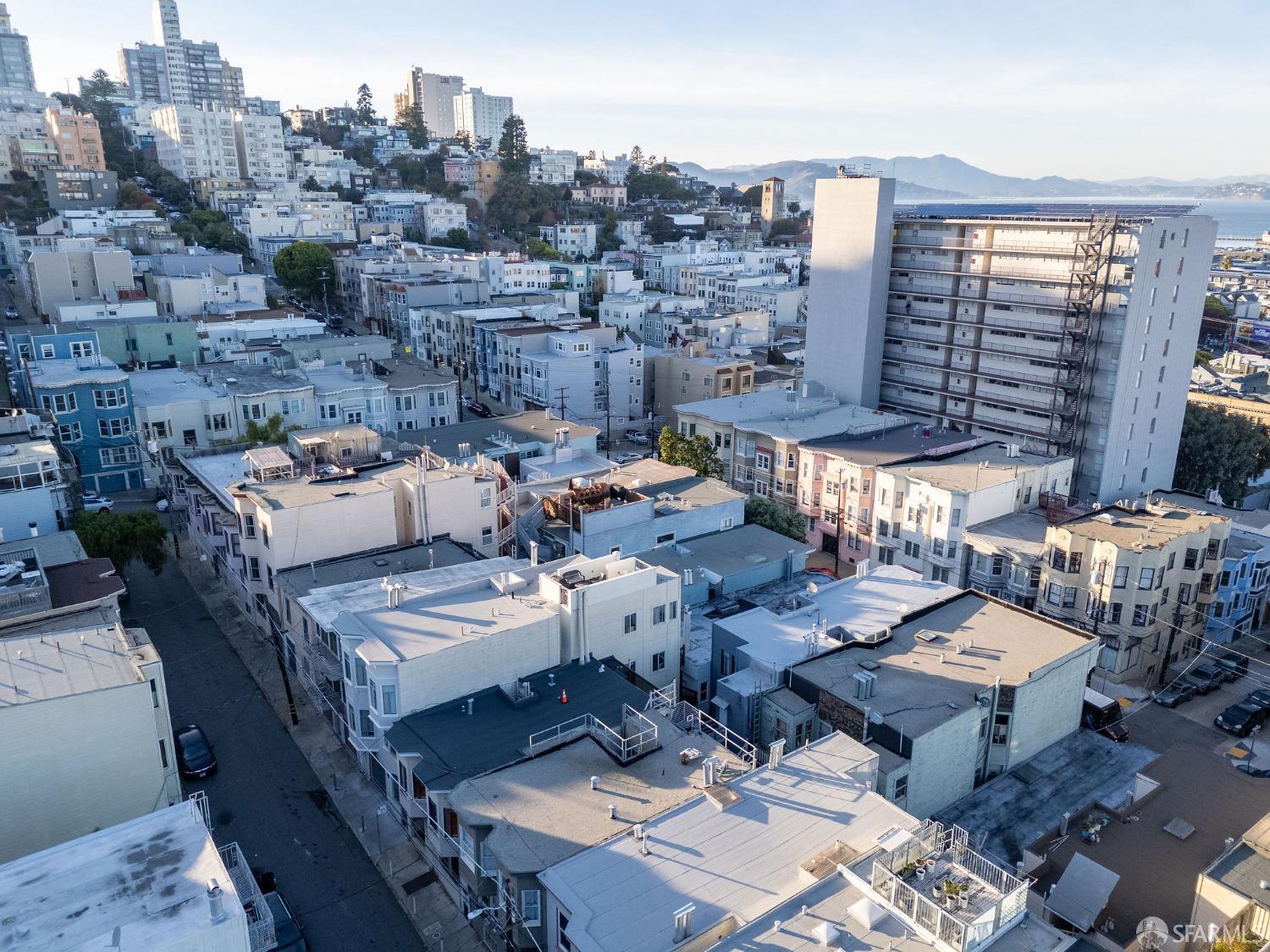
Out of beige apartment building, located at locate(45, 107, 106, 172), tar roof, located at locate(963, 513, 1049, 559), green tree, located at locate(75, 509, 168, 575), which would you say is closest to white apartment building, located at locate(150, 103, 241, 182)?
beige apartment building, located at locate(45, 107, 106, 172)

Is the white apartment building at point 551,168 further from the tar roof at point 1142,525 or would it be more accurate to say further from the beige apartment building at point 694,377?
the tar roof at point 1142,525

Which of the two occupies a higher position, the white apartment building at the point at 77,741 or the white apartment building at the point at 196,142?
the white apartment building at the point at 196,142

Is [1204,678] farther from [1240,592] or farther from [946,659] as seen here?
[946,659]

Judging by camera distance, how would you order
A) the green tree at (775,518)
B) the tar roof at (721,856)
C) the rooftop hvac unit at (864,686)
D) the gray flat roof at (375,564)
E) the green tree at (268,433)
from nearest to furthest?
the tar roof at (721,856)
the rooftop hvac unit at (864,686)
the gray flat roof at (375,564)
the green tree at (775,518)
the green tree at (268,433)

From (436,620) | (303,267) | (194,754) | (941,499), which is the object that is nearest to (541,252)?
(303,267)

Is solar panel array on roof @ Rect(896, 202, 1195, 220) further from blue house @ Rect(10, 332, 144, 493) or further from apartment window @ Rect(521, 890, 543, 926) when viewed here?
blue house @ Rect(10, 332, 144, 493)

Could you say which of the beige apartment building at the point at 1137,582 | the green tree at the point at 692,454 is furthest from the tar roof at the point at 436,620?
the beige apartment building at the point at 1137,582

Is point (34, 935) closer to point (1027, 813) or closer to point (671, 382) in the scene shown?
point (1027, 813)
